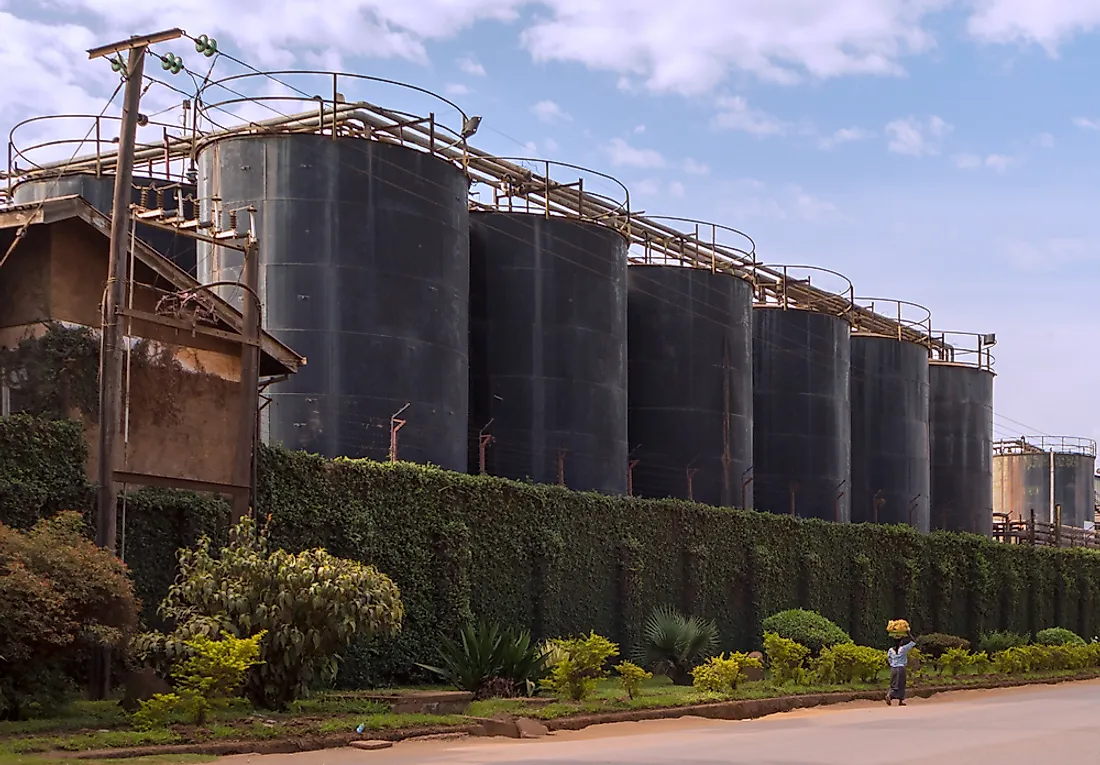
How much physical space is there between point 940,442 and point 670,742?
151ft

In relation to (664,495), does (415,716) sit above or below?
below

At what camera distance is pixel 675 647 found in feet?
104

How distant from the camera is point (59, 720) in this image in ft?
57.8

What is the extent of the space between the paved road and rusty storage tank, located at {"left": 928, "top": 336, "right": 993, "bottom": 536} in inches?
1410

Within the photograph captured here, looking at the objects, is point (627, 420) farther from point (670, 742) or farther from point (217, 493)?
point (670, 742)

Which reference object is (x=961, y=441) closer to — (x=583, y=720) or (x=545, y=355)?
(x=545, y=355)

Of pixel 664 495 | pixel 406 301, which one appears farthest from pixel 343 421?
pixel 664 495

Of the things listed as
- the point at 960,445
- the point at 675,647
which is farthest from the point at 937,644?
the point at 960,445

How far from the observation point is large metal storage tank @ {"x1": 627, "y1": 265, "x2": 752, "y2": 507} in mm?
44250

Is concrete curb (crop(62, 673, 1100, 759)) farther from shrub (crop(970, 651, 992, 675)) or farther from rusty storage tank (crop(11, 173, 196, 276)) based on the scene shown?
rusty storage tank (crop(11, 173, 196, 276))

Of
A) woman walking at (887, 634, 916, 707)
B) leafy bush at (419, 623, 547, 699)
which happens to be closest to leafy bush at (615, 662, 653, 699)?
leafy bush at (419, 623, 547, 699)

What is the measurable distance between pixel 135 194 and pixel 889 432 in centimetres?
2889

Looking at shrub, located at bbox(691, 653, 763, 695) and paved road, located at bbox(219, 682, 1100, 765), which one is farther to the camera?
shrub, located at bbox(691, 653, 763, 695)

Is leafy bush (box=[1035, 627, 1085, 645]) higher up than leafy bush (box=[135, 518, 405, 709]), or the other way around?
leafy bush (box=[135, 518, 405, 709])
